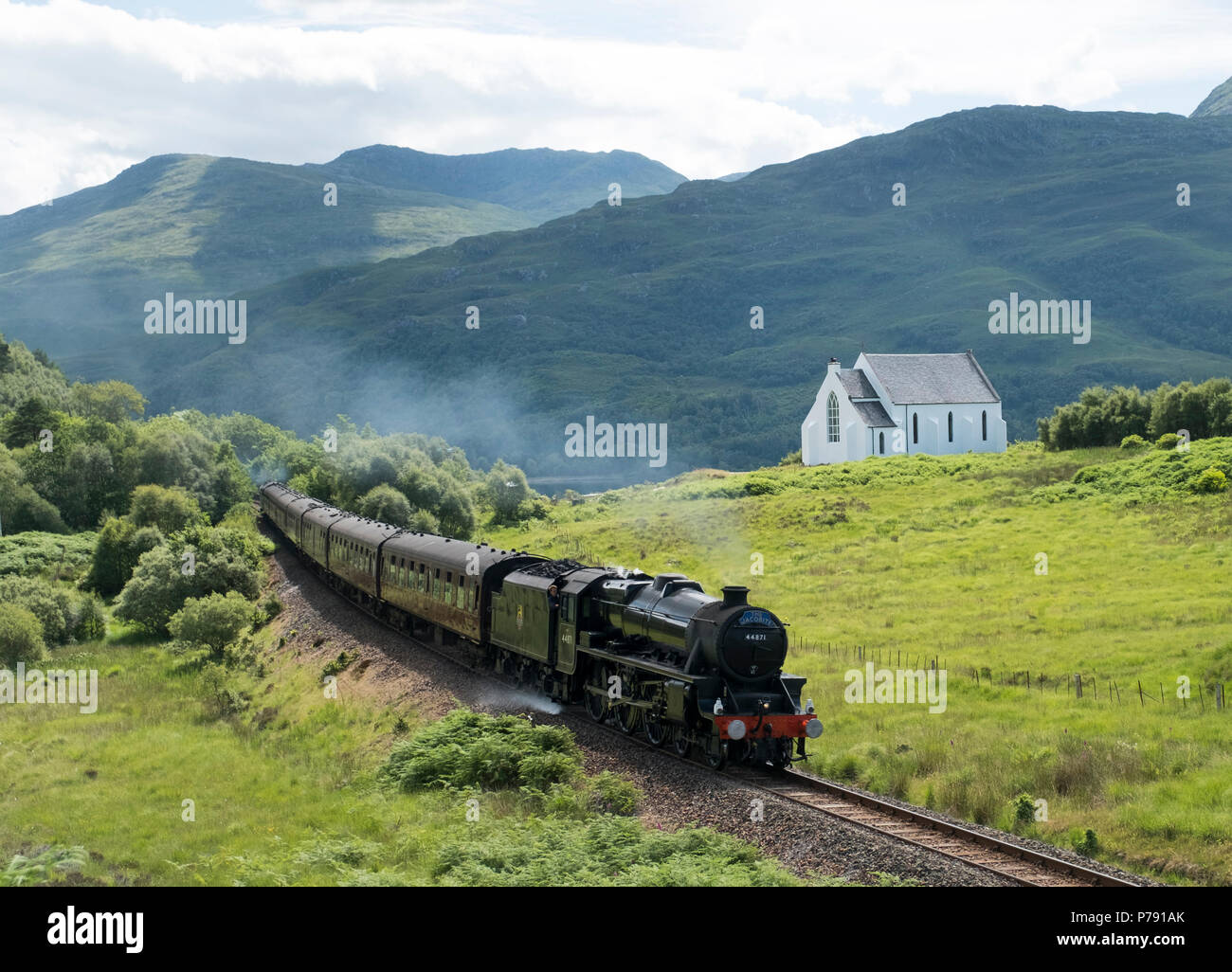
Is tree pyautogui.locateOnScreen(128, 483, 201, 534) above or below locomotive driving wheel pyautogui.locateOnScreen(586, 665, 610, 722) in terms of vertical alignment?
above

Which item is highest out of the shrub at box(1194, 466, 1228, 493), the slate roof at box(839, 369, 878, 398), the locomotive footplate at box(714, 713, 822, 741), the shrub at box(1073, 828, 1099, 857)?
the slate roof at box(839, 369, 878, 398)

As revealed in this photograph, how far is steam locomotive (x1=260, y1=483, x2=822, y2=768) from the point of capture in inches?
869

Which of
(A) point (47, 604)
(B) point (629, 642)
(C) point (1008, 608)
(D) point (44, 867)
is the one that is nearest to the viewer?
(D) point (44, 867)

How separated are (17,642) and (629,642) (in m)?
37.6

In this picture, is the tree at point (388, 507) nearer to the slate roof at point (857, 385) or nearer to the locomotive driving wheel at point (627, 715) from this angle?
the slate roof at point (857, 385)

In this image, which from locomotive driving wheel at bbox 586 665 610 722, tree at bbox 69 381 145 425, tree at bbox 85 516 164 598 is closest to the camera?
locomotive driving wheel at bbox 586 665 610 722

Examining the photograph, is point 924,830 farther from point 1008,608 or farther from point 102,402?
point 102,402

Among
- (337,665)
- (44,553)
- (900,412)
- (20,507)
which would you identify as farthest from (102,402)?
(337,665)

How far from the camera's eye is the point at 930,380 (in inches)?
3999

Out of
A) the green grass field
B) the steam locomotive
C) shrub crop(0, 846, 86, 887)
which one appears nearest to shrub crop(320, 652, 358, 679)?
the green grass field

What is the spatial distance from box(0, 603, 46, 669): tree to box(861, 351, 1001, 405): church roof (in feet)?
233

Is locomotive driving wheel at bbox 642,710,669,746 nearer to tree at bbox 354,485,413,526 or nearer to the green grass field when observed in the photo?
the green grass field

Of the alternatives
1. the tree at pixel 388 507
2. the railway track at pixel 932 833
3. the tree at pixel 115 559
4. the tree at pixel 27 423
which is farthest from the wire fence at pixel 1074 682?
the tree at pixel 27 423

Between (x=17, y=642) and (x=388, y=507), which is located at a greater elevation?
(x=388, y=507)
